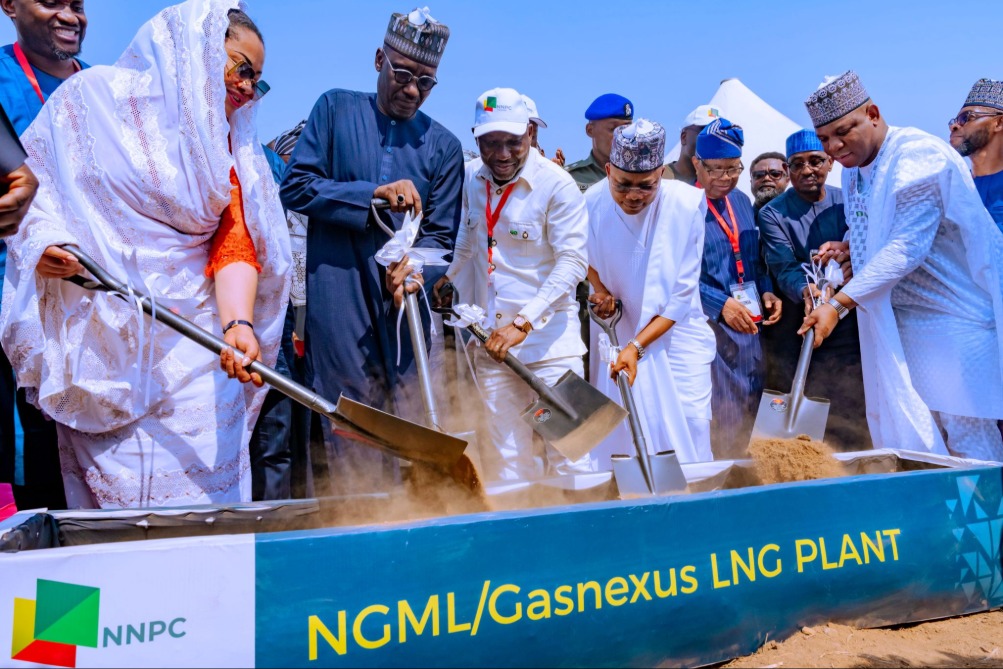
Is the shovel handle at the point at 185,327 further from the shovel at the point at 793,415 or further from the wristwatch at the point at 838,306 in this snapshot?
the wristwatch at the point at 838,306

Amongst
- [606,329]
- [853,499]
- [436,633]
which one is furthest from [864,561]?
[606,329]

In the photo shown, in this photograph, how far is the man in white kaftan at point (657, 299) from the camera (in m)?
4.09

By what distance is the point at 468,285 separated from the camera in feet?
13.5

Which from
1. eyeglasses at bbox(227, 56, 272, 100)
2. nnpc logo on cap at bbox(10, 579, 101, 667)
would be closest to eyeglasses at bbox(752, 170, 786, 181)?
eyeglasses at bbox(227, 56, 272, 100)

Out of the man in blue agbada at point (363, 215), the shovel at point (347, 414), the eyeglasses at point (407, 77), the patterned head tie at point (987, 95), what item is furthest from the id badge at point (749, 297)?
the shovel at point (347, 414)

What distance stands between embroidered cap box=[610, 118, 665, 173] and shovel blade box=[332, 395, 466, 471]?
1807 mm

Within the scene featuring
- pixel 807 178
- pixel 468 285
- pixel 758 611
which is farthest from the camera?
pixel 807 178

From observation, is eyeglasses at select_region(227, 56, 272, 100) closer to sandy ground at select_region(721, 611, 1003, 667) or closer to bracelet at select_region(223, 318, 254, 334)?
bracelet at select_region(223, 318, 254, 334)

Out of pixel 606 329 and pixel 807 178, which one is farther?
pixel 807 178

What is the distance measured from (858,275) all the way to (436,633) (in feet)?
8.62

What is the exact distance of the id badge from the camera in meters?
4.57

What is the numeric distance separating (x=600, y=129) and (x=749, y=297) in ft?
4.60

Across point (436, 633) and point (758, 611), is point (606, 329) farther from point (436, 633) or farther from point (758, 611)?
point (436, 633)

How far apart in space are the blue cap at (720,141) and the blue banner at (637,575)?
2238 millimetres
